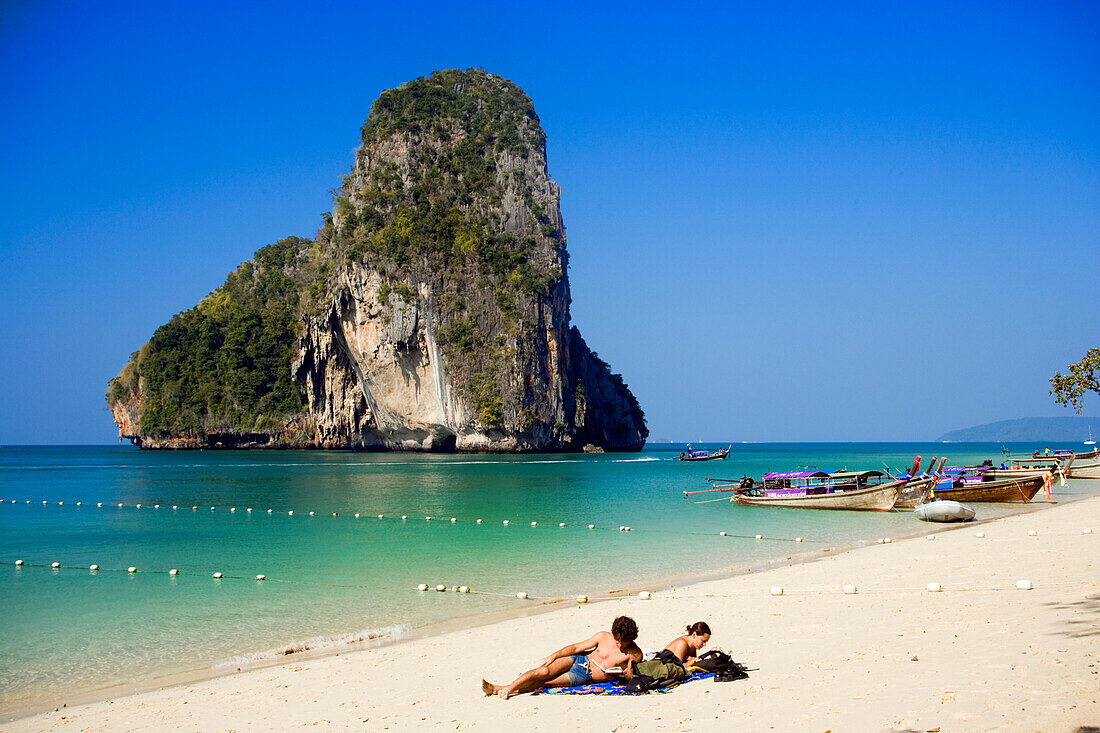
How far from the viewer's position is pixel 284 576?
15.4 m

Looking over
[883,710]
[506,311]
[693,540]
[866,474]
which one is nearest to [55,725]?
[883,710]

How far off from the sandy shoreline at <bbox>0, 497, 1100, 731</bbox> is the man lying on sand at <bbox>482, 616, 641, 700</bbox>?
6.3 inches

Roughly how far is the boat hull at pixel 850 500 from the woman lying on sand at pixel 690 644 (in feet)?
72.4

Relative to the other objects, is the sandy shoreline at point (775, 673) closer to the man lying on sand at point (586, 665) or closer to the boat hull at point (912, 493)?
the man lying on sand at point (586, 665)

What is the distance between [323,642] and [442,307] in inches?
2901

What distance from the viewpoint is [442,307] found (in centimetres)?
8288

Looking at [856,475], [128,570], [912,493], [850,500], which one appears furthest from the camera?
[856,475]

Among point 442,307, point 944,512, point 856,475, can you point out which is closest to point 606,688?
point 944,512

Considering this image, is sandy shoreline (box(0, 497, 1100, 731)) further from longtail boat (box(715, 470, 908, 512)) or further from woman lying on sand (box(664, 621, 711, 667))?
longtail boat (box(715, 470, 908, 512))

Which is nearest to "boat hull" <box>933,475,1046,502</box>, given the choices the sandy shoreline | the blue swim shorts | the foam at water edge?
the sandy shoreline

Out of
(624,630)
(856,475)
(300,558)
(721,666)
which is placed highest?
(624,630)

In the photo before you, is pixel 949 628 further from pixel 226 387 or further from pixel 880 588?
pixel 226 387

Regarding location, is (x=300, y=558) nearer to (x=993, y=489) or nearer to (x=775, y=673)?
(x=775, y=673)

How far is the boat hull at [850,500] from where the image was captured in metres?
27.3
